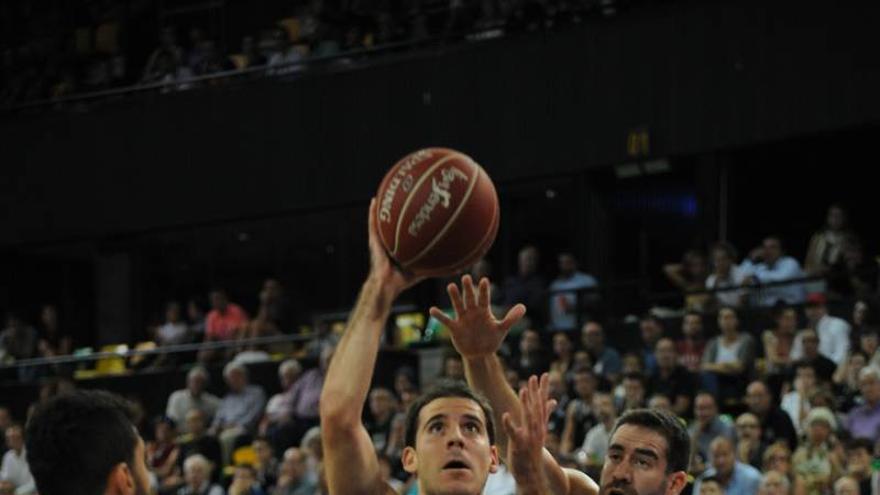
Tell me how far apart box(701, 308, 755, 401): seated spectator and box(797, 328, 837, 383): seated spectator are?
72 centimetres

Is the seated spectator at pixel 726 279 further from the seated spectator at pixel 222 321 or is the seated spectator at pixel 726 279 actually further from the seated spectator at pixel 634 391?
the seated spectator at pixel 222 321

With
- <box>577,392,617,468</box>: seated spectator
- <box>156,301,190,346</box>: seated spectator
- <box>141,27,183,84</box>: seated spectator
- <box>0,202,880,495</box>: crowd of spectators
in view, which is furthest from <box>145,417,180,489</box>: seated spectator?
<box>141,27,183,84</box>: seated spectator

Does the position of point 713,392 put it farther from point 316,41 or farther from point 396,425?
point 316,41

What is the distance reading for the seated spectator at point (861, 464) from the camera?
37.2ft

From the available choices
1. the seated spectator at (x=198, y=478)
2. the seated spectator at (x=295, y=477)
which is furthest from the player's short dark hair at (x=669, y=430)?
the seated spectator at (x=198, y=478)

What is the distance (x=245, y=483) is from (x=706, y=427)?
3.81 m

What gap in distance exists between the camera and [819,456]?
11922 mm

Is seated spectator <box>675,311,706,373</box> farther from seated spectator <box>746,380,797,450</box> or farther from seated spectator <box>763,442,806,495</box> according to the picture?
seated spectator <box>763,442,806,495</box>

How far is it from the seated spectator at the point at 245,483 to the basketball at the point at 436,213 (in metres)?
9.04

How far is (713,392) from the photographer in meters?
14.0

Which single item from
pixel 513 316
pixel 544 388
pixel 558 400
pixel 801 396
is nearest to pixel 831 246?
pixel 801 396

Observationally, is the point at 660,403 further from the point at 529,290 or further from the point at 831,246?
the point at 529,290

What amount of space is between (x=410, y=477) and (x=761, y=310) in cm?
342

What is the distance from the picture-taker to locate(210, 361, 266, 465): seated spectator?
1741 centimetres
